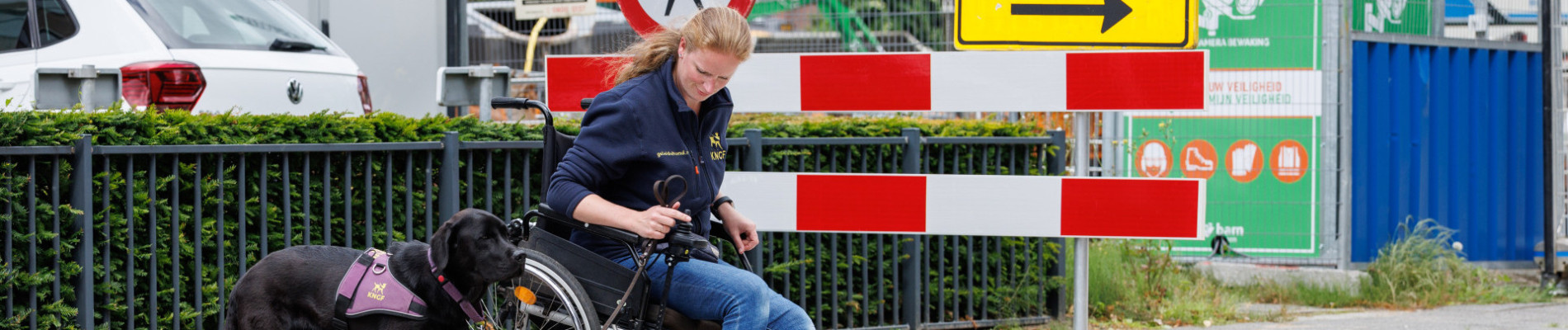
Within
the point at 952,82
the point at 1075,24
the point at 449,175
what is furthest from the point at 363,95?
the point at 1075,24

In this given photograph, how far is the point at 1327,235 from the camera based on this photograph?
8.06 m

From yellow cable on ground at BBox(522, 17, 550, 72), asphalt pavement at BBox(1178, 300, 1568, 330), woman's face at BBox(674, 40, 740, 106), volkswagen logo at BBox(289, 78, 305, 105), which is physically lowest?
asphalt pavement at BBox(1178, 300, 1568, 330)

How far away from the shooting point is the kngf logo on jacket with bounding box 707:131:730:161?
349 cm

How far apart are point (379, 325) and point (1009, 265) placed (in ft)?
12.5

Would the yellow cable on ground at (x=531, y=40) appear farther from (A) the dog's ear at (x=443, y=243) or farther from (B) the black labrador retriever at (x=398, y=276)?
(A) the dog's ear at (x=443, y=243)

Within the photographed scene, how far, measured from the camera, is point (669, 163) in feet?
10.8

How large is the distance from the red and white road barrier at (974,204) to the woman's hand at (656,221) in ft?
5.17

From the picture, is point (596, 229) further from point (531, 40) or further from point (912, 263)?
point (531, 40)

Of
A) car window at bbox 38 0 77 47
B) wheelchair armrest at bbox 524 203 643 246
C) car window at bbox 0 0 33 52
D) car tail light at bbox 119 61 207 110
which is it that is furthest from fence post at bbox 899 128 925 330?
car window at bbox 0 0 33 52

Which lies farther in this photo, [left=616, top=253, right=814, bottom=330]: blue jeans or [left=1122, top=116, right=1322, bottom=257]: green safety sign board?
[left=1122, top=116, right=1322, bottom=257]: green safety sign board

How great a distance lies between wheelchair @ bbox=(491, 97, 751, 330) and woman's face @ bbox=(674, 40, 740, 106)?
0.34 metres

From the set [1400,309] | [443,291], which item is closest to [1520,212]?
[1400,309]

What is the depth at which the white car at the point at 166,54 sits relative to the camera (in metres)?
6.61

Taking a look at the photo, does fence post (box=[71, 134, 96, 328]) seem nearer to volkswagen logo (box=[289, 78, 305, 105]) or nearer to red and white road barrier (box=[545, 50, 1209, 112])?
red and white road barrier (box=[545, 50, 1209, 112])
